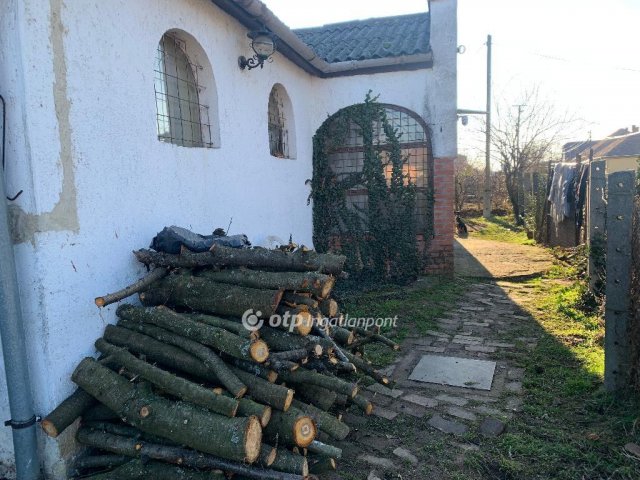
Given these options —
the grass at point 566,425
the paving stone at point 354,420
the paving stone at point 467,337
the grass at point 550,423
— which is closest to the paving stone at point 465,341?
the paving stone at point 467,337

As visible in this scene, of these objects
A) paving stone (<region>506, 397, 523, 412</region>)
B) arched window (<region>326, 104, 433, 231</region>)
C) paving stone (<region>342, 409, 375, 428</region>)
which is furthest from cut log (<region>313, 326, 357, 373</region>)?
arched window (<region>326, 104, 433, 231</region>)

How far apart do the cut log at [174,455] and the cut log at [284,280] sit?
117cm

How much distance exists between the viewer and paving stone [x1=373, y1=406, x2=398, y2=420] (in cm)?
372

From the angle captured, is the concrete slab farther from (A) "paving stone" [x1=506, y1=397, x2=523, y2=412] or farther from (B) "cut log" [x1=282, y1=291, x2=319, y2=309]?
(B) "cut log" [x1=282, y1=291, x2=319, y2=309]

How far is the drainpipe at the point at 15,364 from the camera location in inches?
106

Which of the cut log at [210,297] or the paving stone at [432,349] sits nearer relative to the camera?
the cut log at [210,297]

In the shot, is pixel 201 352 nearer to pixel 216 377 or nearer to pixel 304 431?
pixel 216 377

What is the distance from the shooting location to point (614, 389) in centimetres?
375

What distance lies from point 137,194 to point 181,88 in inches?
68.2

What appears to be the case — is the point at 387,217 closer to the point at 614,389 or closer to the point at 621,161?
the point at 614,389

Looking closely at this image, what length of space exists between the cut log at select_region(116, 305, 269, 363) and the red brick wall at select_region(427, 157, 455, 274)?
624 centimetres

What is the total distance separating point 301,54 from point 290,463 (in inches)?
239

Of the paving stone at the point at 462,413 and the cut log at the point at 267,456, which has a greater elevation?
the cut log at the point at 267,456

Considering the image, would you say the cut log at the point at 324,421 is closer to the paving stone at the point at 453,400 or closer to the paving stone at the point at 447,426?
the paving stone at the point at 447,426
